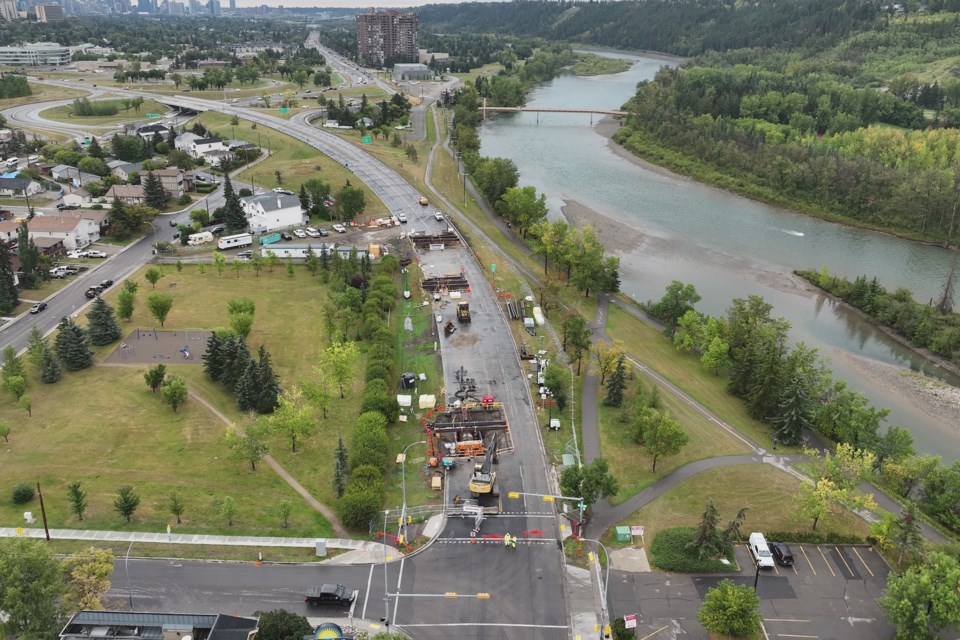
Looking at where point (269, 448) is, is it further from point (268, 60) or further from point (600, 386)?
point (268, 60)

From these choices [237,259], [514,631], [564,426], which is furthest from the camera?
[237,259]

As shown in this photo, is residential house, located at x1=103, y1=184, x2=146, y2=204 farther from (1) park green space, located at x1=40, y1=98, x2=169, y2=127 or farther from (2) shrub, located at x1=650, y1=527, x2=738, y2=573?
(2) shrub, located at x1=650, y1=527, x2=738, y2=573

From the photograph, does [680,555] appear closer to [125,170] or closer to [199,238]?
[199,238]

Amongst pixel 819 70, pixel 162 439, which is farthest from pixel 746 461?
pixel 819 70

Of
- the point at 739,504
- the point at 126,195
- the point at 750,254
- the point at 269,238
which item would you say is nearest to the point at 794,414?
the point at 739,504

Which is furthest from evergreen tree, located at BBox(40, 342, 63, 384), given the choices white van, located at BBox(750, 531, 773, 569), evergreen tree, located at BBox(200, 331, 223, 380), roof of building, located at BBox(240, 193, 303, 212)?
white van, located at BBox(750, 531, 773, 569)

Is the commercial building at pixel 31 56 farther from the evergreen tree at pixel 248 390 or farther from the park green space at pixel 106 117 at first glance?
the evergreen tree at pixel 248 390

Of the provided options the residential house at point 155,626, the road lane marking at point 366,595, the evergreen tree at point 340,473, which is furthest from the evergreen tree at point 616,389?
the residential house at point 155,626
